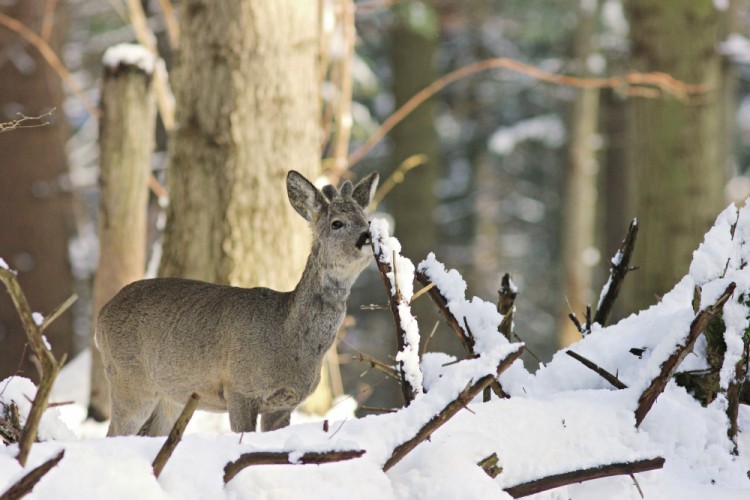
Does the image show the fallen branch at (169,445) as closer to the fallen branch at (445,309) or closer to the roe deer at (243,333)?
the fallen branch at (445,309)

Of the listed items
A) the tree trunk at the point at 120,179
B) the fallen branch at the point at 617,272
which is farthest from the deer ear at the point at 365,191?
the tree trunk at the point at 120,179

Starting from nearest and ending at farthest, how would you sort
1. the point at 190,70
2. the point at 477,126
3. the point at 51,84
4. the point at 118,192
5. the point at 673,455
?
the point at 673,455
the point at 190,70
the point at 118,192
the point at 51,84
the point at 477,126

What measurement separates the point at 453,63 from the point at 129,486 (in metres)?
19.8

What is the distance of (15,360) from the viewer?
9.91 metres

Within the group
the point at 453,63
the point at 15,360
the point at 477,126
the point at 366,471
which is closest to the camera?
the point at 366,471

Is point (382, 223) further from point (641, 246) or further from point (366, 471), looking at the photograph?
point (641, 246)

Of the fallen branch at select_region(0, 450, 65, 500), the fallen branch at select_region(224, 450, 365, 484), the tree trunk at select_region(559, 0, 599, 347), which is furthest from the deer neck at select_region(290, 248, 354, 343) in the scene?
the tree trunk at select_region(559, 0, 599, 347)

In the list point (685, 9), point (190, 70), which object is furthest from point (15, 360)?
point (685, 9)

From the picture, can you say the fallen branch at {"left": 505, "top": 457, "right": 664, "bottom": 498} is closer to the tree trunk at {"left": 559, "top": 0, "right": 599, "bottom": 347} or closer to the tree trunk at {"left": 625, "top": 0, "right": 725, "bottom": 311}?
the tree trunk at {"left": 625, "top": 0, "right": 725, "bottom": 311}

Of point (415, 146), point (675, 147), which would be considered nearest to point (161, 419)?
point (675, 147)

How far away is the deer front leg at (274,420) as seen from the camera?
420cm

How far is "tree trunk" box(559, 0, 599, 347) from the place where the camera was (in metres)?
14.8

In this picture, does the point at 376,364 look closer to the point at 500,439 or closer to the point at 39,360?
the point at 500,439

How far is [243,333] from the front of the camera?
4148 mm
